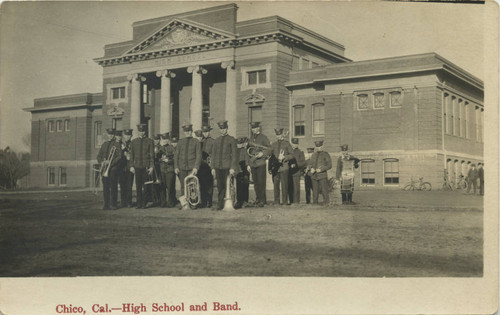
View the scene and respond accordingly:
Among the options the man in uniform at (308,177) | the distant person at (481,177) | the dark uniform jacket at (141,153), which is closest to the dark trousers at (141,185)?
the dark uniform jacket at (141,153)

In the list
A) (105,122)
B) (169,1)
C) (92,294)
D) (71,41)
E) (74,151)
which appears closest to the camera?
(92,294)

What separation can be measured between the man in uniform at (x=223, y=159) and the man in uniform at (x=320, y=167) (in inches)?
54.9

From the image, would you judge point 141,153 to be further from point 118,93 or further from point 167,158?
point 118,93

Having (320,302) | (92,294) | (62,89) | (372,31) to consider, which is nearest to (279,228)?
(320,302)

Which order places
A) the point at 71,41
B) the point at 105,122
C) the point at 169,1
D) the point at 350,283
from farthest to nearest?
1. the point at 105,122
2. the point at 71,41
3. the point at 169,1
4. the point at 350,283

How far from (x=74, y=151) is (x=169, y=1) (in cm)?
374

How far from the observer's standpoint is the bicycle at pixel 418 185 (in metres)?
7.24

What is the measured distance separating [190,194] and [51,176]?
2639 mm

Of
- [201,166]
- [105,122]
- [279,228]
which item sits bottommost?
[279,228]

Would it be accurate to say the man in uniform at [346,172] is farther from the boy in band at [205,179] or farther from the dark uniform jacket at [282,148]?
the boy in band at [205,179]

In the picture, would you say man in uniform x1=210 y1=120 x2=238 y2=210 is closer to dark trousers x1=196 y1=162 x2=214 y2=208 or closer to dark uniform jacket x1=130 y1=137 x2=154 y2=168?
dark trousers x1=196 y1=162 x2=214 y2=208

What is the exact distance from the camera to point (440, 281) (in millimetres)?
5965

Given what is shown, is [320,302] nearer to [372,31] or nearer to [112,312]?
[112,312]

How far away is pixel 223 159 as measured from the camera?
7734 millimetres
